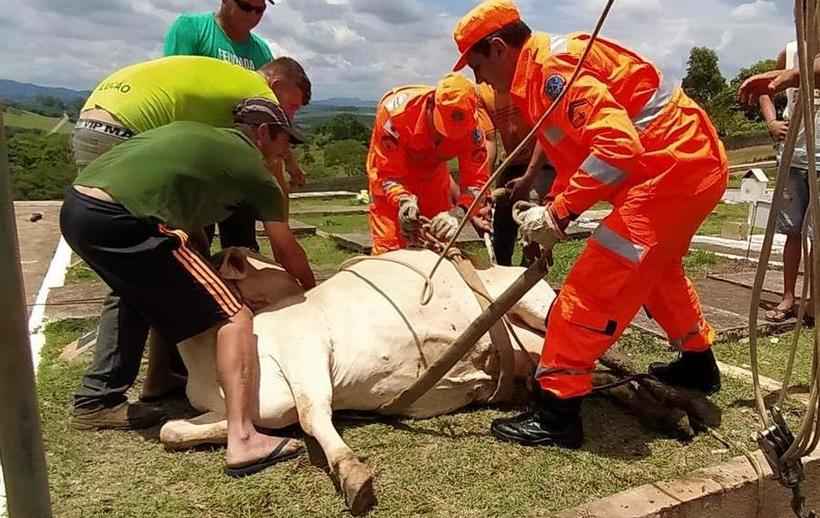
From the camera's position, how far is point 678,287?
12.0 ft

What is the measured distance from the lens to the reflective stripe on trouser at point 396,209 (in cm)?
507

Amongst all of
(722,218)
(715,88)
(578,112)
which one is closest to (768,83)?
(578,112)

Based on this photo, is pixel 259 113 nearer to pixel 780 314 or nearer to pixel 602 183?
pixel 602 183

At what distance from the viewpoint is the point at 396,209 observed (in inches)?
197

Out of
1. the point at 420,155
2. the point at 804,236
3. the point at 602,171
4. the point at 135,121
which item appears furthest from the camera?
the point at 420,155

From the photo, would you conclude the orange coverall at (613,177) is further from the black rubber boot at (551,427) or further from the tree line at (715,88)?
the tree line at (715,88)

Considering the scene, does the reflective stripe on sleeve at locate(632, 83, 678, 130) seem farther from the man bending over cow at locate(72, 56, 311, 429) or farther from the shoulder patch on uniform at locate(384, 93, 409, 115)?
the shoulder patch on uniform at locate(384, 93, 409, 115)

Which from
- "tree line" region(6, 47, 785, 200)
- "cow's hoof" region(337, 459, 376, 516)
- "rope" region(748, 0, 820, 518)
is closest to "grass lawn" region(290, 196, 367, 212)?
"tree line" region(6, 47, 785, 200)

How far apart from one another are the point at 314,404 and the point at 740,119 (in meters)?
36.5

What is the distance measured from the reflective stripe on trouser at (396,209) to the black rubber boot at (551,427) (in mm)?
1754

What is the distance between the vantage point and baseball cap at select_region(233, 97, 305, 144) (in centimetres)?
362

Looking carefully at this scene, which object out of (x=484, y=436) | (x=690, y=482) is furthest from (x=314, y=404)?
(x=690, y=482)

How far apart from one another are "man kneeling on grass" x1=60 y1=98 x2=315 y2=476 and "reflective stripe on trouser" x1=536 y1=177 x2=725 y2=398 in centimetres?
116

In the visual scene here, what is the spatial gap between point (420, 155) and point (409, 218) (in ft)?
2.26
